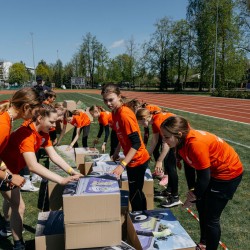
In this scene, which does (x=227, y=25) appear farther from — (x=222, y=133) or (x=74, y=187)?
(x=74, y=187)

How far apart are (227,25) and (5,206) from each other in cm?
4356

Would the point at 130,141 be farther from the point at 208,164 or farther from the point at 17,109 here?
the point at 17,109

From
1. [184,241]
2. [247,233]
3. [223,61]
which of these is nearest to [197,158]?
[184,241]

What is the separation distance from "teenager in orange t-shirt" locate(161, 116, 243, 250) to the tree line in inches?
1341

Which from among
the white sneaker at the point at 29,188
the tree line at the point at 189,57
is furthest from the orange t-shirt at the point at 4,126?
the tree line at the point at 189,57

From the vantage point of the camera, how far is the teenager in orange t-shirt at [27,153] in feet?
9.17

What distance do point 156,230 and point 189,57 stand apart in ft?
174

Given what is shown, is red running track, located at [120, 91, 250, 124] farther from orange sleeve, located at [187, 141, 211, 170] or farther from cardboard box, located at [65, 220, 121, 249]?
cardboard box, located at [65, 220, 121, 249]

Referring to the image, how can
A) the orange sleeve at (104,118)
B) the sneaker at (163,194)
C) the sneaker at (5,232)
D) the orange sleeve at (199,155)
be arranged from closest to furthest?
the orange sleeve at (199,155) → the sneaker at (5,232) → the sneaker at (163,194) → the orange sleeve at (104,118)

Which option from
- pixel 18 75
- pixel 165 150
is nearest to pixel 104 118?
pixel 165 150

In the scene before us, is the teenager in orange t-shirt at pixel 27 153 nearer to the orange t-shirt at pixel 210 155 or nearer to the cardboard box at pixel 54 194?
the cardboard box at pixel 54 194

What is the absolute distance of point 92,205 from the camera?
2.38m

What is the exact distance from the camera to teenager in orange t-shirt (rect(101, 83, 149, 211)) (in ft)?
10.5

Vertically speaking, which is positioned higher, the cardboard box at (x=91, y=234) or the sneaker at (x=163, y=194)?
the cardboard box at (x=91, y=234)
